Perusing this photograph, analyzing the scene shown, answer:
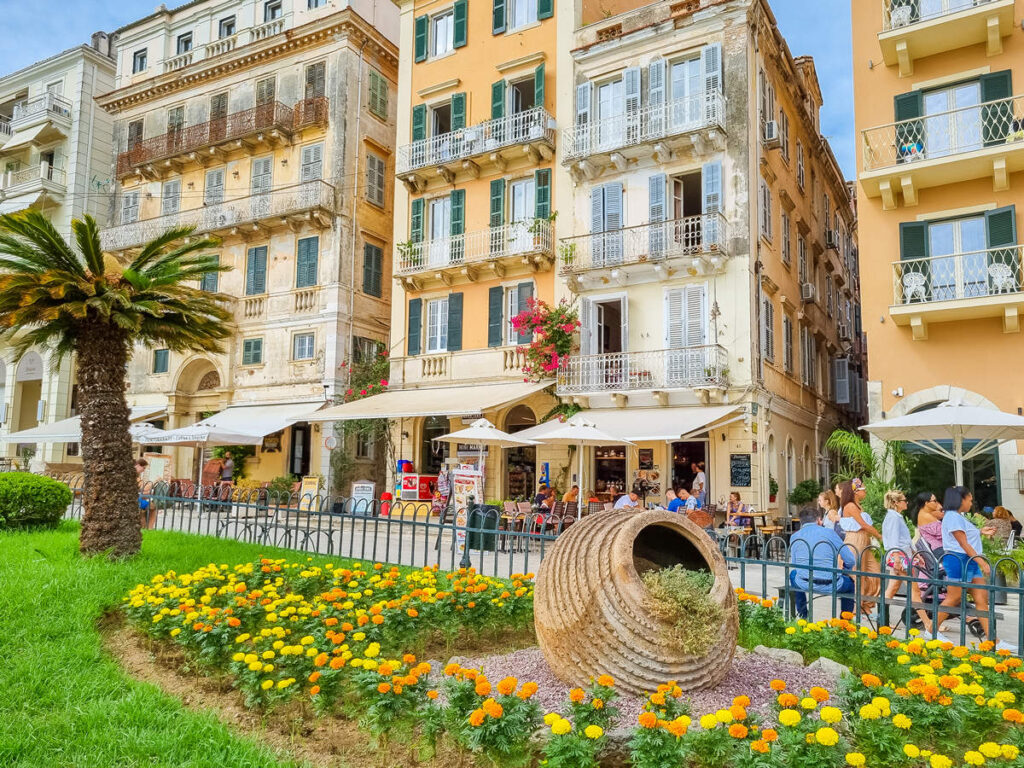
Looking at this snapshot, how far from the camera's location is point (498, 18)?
77.0 ft

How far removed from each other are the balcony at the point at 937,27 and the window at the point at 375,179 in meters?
16.1

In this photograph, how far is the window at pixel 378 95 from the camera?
27.2m

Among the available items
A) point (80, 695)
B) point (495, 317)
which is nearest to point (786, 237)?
point (495, 317)

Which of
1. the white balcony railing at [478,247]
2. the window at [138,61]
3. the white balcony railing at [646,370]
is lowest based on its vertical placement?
the white balcony railing at [646,370]

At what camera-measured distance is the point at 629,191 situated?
2084 centimetres

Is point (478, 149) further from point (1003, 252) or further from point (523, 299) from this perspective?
point (1003, 252)

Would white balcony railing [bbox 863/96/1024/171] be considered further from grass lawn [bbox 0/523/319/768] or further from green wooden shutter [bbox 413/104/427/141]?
grass lawn [bbox 0/523/319/768]

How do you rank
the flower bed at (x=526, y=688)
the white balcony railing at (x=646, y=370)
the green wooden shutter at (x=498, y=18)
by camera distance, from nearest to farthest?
the flower bed at (x=526, y=688)
the white balcony railing at (x=646, y=370)
the green wooden shutter at (x=498, y=18)

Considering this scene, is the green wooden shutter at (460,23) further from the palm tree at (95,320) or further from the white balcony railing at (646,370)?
the palm tree at (95,320)

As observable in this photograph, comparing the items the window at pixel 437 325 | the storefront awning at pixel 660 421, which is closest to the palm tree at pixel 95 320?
the storefront awning at pixel 660 421

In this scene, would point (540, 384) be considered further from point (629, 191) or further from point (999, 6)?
point (999, 6)

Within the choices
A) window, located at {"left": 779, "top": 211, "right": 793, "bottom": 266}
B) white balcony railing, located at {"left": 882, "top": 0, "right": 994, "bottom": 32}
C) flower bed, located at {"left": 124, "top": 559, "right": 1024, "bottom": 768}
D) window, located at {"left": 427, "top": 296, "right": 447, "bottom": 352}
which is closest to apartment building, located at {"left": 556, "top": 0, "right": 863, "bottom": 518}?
window, located at {"left": 779, "top": 211, "right": 793, "bottom": 266}

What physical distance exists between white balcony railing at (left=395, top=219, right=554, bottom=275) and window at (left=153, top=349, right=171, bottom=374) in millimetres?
10650

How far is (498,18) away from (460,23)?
5.08 ft
